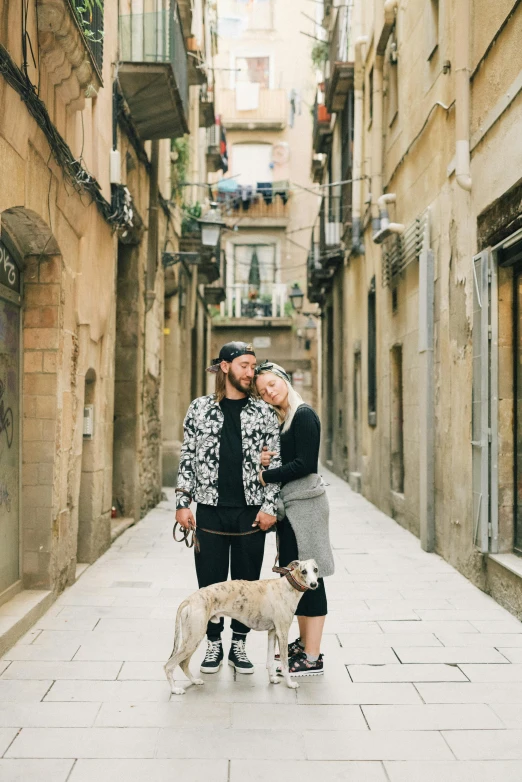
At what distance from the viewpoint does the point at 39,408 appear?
22.1 feet

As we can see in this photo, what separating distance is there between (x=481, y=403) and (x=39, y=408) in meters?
3.58

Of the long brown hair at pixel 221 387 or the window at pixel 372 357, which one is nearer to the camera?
the long brown hair at pixel 221 387

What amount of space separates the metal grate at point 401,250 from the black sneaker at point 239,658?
589 cm

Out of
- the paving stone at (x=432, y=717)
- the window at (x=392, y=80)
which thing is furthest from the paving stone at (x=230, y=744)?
the window at (x=392, y=80)

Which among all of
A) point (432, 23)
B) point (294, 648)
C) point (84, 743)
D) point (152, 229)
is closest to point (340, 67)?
point (152, 229)

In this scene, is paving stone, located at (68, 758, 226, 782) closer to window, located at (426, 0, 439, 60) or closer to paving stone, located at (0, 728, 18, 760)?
paving stone, located at (0, 728, 18, 760)

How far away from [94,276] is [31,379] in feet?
6.51

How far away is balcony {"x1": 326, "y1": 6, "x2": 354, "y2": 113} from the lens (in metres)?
16.1

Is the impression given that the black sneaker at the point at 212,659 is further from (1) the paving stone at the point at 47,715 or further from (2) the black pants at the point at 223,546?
(1) the paving stone at the point at 47,715

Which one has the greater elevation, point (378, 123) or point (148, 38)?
point (378, 123)

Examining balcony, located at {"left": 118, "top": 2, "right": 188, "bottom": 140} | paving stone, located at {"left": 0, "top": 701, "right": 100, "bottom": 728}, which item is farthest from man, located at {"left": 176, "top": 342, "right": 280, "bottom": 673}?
balcony, located at {"left": 118, "top": 2, "right": 188, "bottom": 140}

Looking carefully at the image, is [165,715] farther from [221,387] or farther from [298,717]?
[221,387]

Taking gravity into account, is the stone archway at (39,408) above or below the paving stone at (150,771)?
above

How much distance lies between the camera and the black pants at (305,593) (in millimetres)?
4969
